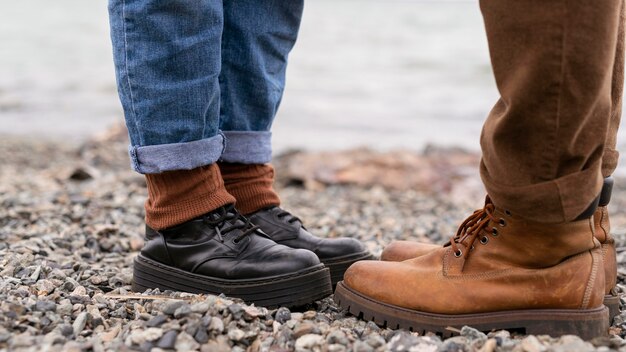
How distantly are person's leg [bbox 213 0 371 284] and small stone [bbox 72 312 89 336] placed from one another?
63 cm

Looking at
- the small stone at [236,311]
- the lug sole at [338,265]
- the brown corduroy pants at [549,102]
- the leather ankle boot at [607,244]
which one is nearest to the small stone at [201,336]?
the small stone at [236,311]

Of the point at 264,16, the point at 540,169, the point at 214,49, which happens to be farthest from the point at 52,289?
the point at 540,169

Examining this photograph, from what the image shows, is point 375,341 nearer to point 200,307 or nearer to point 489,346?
point 489,346

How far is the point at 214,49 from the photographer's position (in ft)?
6.08

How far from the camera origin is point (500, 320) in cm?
165

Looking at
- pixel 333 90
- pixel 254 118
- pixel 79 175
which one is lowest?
pixel 333 90

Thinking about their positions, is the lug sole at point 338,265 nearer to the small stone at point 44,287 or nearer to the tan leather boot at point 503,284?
the tan leather boot at point 503,284

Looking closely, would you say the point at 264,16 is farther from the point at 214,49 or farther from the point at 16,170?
the point at 16,170

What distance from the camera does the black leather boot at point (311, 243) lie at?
2.15 m

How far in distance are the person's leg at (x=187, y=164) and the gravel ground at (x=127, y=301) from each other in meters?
0.08

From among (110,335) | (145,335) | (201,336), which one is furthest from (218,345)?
(110,335)

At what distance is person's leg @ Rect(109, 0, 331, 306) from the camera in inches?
70.1

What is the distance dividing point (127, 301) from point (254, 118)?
715 millimetres

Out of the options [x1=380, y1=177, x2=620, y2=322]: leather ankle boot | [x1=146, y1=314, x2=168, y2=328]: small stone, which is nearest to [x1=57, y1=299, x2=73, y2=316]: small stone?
[x1=146, y1=314, x2=168, y2=328]: small stone
